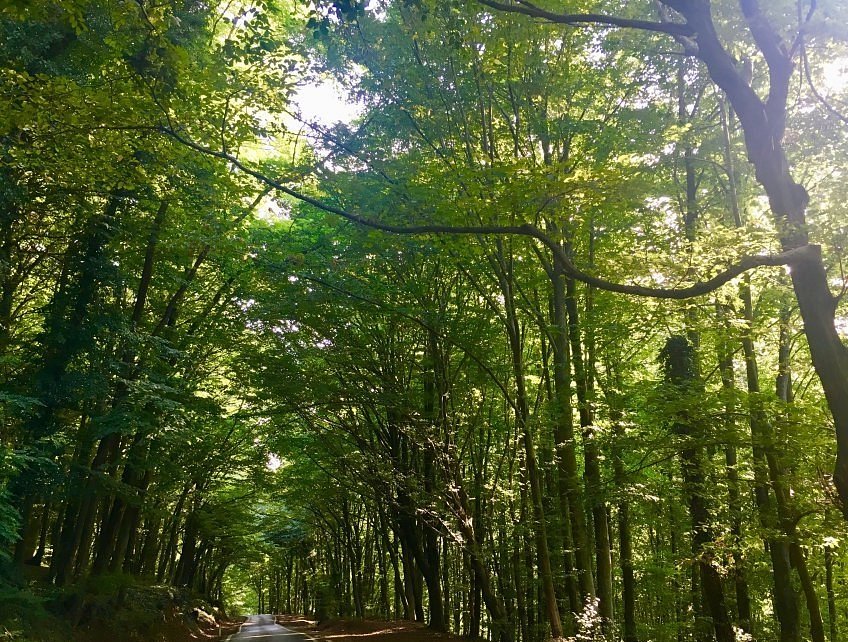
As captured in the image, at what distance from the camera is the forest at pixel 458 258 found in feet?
25.3

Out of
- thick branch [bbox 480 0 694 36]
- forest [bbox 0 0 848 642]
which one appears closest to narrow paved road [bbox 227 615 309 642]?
forest [bbox 0 0 848 642]

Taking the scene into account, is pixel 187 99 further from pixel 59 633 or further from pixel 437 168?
pixel 59 633

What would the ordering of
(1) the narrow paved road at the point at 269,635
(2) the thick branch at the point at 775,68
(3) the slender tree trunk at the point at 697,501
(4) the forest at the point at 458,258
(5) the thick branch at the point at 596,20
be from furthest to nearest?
(1) the narrow paved road at the point at 269,635
(3) the slender tree trunk at the point at 697,501
(4) the forest at the point at 458,258
(2) the thick branch at the point at 775,68
(5) the thick branch at the point at 596,20

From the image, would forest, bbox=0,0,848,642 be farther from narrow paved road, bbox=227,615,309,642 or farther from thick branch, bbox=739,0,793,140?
narrow paved road, bbox=227,615,309,642

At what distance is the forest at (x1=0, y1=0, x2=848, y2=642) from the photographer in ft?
25.3

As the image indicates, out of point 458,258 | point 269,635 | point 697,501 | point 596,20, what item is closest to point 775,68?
point 596,20

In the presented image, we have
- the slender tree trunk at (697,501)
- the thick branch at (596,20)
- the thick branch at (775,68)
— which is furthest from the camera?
the slender tree trunk at (697,501)

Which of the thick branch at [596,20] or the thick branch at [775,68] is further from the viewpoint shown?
the thick branch at [775,68]

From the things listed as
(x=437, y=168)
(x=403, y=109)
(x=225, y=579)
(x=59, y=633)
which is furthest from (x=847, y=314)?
(x=225, y=579)

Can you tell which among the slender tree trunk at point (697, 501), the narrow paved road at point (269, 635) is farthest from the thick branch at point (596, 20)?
the narrow paved road at point (269, 635)

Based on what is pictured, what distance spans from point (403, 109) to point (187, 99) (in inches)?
140

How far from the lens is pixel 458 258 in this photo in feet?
36.2

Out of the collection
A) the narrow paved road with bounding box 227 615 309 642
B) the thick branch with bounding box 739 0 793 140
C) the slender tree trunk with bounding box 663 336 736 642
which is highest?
the thick branch with bounding box 739 0 793 140

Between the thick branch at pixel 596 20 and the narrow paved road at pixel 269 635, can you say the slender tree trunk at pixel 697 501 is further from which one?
the narrow paved road at pixel 269 635
